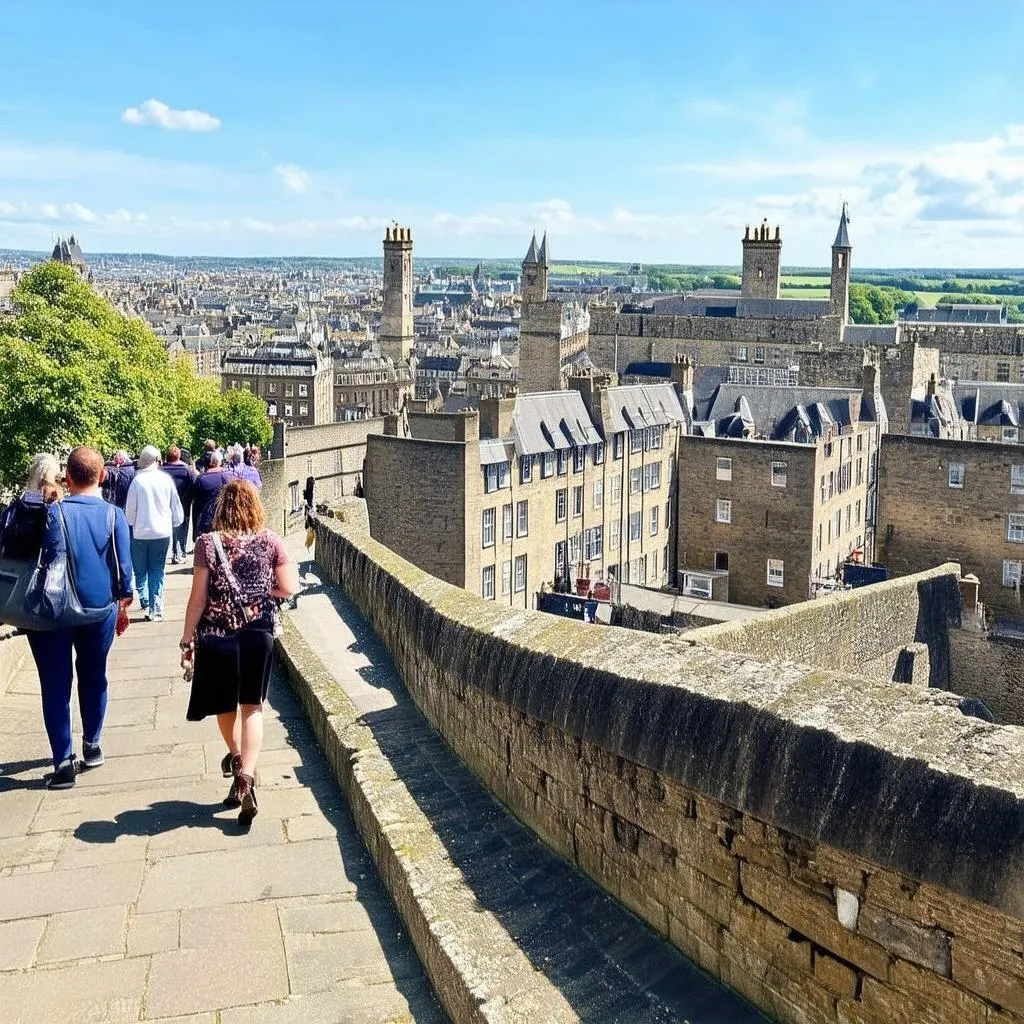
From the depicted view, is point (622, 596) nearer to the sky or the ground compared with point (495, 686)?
nearer to the ground

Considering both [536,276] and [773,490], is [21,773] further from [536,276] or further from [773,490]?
[536,276]

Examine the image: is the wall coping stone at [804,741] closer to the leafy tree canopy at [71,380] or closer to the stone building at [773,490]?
the leafy tree canopy at [71,380]

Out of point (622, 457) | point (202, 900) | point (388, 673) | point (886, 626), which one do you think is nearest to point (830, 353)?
point (622, 457)

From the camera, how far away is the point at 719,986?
16.0 feet

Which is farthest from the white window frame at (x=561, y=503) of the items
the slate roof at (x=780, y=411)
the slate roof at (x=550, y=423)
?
the slate roof at (x=780, y=411)

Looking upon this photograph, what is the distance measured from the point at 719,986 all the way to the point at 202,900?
101 inches

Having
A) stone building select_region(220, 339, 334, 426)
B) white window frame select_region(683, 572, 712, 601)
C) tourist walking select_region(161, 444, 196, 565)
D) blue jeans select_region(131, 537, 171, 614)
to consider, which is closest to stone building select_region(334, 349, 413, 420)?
stone building select_region(220, 339, 334, 426)

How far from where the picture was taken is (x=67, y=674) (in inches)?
283

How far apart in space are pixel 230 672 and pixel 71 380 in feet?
120

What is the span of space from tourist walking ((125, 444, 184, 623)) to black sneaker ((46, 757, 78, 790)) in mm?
4213

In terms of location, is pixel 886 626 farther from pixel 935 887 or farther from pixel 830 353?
pixel 830 353

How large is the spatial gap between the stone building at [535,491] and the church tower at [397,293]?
91318 mm

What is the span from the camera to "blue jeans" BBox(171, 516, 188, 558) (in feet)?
50.8

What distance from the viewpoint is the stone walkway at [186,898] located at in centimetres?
506
